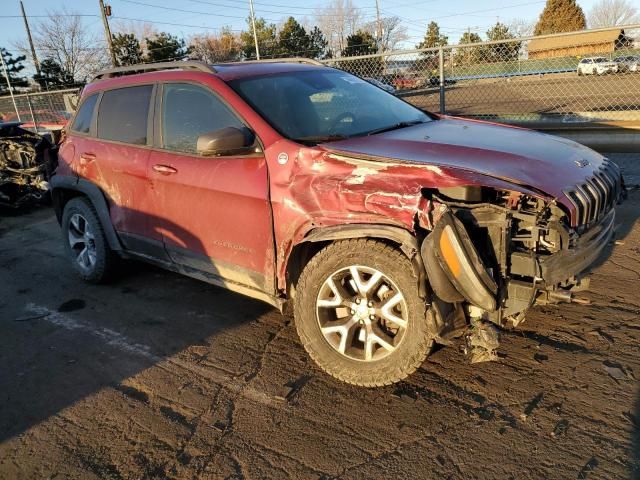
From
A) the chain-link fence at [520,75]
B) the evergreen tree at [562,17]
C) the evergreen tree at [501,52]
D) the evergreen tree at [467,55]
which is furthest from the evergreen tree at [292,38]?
the evergreen tree at [501,52]

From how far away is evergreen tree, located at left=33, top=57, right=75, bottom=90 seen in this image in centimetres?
3694

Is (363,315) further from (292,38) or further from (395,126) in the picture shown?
(292,38)

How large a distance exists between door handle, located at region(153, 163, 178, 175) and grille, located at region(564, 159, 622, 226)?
9.01 ft

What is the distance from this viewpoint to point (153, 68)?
4.41m

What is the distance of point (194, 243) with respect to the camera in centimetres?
396

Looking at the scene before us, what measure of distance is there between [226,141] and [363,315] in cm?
142

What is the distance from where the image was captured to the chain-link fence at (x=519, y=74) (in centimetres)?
769

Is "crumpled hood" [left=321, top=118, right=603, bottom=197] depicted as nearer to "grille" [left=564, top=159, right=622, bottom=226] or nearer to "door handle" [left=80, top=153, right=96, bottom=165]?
"grille" [left=564, top=159, right=622, bottom=226]

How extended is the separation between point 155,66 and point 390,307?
294cm

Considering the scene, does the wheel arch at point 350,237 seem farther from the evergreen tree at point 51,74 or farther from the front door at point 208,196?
the evergreen tree at point 51,74

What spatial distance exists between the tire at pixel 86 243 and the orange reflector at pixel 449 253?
345cm

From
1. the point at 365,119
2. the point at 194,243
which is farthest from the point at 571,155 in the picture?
the point at 194,243

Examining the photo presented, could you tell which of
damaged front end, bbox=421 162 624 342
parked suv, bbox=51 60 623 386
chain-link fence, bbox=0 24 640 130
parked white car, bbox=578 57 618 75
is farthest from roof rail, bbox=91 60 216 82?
parked white car, bbox=578 57 618 75

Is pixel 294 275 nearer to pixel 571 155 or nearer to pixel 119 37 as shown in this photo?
pixel 571 155
